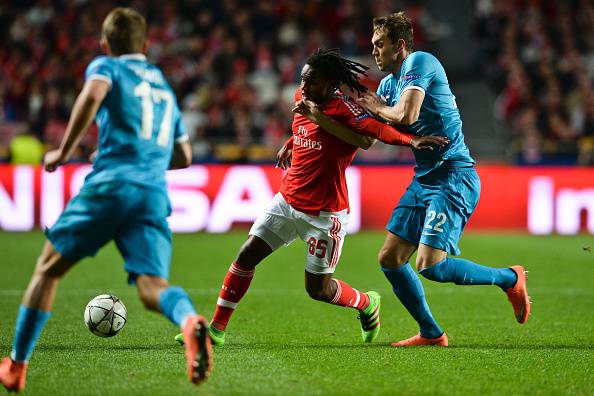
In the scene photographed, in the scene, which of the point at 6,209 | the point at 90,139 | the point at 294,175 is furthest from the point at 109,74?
the point at 90,139

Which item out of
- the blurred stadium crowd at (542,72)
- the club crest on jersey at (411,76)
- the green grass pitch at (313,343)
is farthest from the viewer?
the blurred stadium crowd at (542,72)

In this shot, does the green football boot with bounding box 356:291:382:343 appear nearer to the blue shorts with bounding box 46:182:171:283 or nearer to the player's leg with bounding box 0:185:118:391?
the blue shorts with bounding box 46:182:171:283

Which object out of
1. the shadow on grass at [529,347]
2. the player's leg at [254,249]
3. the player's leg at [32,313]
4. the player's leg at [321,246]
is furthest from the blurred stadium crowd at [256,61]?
the player's leg at [32,313]

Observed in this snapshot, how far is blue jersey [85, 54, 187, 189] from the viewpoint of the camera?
4.75m

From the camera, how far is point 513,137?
18.7m

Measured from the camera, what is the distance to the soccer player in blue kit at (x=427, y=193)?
620cm

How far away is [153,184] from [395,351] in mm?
2291

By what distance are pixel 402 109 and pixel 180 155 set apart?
61.7 inches

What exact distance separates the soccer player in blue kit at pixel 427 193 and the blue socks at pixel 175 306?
6.56 ft

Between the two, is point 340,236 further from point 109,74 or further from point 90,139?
point 90,139

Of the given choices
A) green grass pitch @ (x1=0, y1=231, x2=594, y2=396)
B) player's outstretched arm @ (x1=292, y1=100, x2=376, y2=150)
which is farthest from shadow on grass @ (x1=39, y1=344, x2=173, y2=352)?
player's outstretched arm @ (x1=292, y1=100, x2=376, y2=150)

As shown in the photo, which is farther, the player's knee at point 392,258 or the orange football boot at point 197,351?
the player's knee at point 392,258

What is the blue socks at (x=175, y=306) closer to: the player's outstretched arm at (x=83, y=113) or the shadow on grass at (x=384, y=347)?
the player's outstretched arm at (x=83, y=113)

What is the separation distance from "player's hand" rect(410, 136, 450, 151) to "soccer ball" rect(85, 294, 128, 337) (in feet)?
7.71
